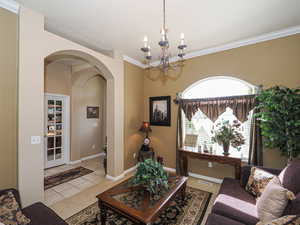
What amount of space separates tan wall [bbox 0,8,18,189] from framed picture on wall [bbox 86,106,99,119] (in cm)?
299

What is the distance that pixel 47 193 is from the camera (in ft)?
8.80

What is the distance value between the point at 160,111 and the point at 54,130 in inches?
128

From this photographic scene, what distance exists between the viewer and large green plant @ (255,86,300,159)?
2.01 metres

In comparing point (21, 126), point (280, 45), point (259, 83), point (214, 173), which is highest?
point (280, 45)

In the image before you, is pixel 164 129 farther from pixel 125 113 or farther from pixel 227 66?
pixel 227 66

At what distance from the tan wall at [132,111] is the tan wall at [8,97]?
2150mm

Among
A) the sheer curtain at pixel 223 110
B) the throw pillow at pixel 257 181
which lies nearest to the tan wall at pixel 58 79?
the sheer curtain at pixel 223 110

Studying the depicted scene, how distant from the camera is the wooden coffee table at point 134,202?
1452 mm

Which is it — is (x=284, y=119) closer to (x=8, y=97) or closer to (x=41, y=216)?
(x=41, y=216)

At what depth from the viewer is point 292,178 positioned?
150 centimetres

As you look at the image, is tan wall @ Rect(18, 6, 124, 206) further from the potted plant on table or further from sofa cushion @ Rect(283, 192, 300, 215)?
the potted plant on table

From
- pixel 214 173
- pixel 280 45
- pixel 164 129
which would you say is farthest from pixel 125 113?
pixel 280 45

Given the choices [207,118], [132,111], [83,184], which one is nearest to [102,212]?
[83,184]

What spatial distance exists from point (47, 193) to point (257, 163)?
4.17 metres
